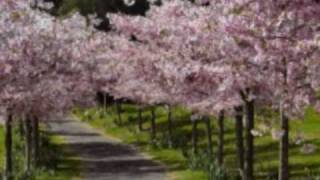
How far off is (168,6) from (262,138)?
1716 cm

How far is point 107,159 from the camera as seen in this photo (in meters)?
35.1

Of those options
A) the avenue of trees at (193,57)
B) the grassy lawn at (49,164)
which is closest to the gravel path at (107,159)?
the grassy lawn at (49,164)

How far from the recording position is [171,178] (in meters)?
26.3

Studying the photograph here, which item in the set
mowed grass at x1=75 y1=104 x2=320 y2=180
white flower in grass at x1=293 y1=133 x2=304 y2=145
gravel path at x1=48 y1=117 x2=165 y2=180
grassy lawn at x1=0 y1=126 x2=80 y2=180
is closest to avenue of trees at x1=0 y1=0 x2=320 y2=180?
white flower in grass at x1=293 y1=133 x2=304 y2=145

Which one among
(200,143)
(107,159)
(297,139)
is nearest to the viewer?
(297,139)

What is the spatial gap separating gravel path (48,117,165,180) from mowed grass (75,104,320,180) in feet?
2.39

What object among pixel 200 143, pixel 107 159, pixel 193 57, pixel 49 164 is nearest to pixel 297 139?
pixel 193 57

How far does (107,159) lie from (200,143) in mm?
6722

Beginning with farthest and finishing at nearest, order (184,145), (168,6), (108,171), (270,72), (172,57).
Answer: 1. (184,145)
2. (108,171)
3. (168,6)
4. (172,57)
5. (270,72)

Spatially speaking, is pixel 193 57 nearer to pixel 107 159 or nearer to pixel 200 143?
pixel 107 159

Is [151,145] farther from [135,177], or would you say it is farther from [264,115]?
[264,115]

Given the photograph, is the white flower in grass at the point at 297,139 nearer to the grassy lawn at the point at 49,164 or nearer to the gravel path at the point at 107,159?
the grassy lawn at the point at 49,164

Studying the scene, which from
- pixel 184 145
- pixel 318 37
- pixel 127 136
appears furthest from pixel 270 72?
pixel 127 136

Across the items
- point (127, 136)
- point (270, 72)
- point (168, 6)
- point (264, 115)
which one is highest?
point (168, 6)
